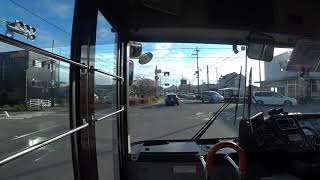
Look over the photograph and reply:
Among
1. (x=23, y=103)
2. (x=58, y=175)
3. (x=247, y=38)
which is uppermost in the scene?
(x=247, y=38)

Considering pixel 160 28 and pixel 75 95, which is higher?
pixel 160 28

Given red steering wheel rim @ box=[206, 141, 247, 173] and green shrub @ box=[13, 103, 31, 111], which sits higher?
green shrub @ box=[13, 103, 31, 111]

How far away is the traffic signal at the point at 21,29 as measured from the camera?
5.18 feet

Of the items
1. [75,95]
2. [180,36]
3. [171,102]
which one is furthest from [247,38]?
[171,102]

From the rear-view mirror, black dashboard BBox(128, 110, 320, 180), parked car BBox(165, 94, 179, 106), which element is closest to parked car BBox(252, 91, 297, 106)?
black dashboard BBox(128, 110, 320, 180)

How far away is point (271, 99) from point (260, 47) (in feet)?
2.11

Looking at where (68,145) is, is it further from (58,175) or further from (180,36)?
(180,36)

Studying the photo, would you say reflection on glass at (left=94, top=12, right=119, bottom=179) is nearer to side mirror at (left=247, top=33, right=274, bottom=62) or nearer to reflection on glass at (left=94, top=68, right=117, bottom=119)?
reflection on glass at (left=94, top=68, right=117, bottom=119)

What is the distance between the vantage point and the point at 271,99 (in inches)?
194

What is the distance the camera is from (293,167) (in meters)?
3.99

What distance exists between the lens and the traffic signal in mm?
1580

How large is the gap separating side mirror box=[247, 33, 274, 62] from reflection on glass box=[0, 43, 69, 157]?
2.87m

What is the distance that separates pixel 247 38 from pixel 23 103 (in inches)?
141

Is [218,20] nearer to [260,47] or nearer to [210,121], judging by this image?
[260,47]
